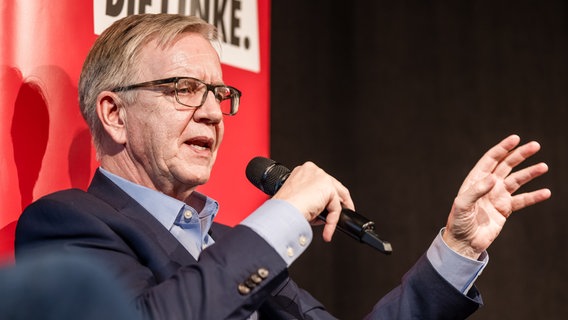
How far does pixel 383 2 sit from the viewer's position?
3.04 meters

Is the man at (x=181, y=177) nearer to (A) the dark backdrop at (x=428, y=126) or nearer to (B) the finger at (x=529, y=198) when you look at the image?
(B) the finger at (x=529, y=198)

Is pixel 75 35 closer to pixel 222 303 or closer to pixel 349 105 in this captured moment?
pixel 222 303

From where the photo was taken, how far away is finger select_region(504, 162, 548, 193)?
5.08 feet

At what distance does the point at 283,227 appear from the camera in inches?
47.9

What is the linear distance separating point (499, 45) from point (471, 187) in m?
1.70

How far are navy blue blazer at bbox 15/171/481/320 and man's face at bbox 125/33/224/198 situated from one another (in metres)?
0.11

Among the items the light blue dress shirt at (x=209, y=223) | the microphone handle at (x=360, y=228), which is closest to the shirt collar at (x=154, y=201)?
the light blue dress shirt at (x=209, y=223)

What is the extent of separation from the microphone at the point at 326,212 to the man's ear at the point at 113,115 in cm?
31

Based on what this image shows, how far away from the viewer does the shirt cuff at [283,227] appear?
120 cm

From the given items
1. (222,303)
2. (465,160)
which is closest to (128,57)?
(222,303)

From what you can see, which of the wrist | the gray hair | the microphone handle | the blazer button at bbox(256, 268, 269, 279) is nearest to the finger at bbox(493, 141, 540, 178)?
the wrist

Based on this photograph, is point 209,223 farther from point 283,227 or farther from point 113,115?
point 283,227

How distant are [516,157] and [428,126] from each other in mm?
1453

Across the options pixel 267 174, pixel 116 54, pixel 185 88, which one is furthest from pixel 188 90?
pixel 267 174
